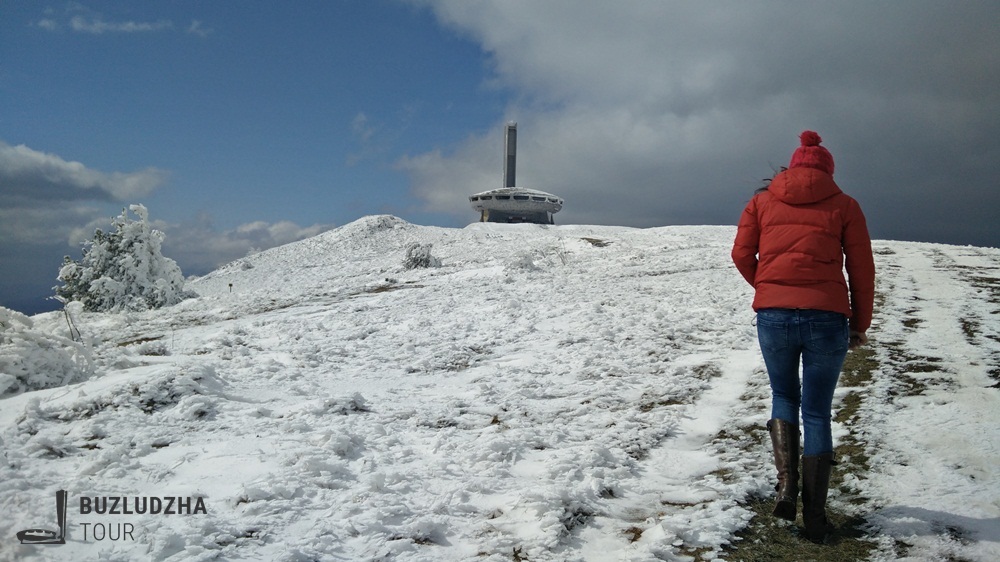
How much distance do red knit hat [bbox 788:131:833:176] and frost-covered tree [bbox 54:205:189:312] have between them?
2606 cm

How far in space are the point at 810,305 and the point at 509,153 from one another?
7655 cm

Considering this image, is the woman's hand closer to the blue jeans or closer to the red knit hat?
the blue jeans

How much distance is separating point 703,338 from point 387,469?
254 inches

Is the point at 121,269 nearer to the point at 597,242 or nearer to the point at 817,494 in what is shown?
the point at 597,242

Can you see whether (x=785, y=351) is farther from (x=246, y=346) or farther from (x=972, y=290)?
(x=972, y=290)

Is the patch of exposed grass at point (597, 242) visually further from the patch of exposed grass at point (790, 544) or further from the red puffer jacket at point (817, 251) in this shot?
the patch of exposed grass at point (790, 544)

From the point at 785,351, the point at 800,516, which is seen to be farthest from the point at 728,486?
the point at 785,351

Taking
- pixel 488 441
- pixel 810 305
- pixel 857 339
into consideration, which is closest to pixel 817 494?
pixel 857 339

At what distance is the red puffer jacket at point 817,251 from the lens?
3658mm

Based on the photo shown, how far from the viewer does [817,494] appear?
3.66 metres

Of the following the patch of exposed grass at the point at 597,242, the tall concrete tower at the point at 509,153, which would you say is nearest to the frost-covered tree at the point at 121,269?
the patch of exposed grass at the point at 597,242

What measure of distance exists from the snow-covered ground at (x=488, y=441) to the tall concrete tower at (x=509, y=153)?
68271mm

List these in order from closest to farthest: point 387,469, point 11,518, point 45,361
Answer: point 11,518
point 387,469
point 45,361

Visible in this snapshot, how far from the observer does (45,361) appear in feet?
21.2
